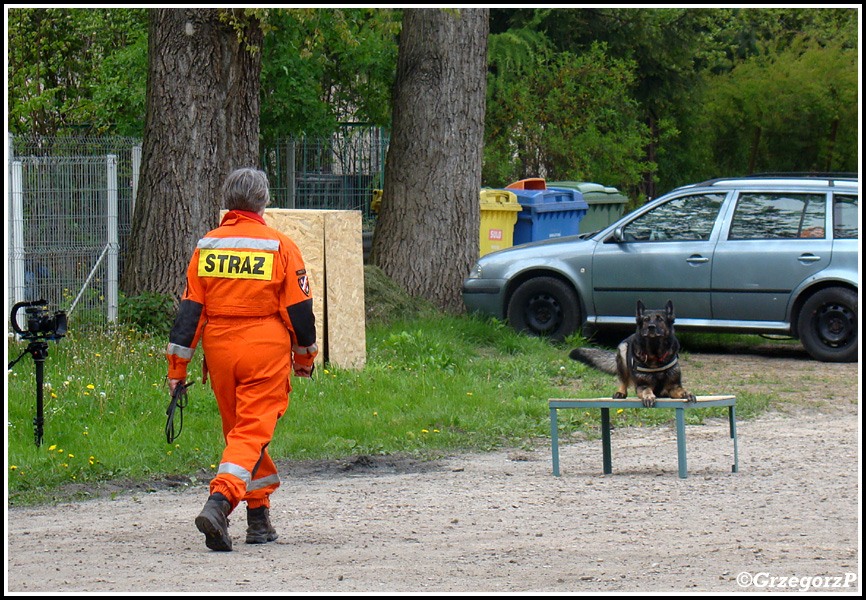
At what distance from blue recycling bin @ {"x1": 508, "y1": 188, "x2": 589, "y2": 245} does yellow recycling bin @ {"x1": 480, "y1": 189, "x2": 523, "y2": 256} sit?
0.16 meters

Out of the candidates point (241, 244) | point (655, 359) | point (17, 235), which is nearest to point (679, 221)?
point (655, 359)

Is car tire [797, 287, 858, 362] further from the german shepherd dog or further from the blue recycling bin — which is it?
the german shepherd dog

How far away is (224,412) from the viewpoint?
5.20m

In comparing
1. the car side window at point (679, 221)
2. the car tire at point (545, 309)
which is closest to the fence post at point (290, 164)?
the car tire at point (545, 309)

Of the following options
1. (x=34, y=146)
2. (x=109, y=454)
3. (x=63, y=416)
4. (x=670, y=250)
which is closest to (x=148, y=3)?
(x=34, y=146)

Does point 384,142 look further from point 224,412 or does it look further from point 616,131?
point 224,412

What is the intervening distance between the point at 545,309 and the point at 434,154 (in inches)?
89.5

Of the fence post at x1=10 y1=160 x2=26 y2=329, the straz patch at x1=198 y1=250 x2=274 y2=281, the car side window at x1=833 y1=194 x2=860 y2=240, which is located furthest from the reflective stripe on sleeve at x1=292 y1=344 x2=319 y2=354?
the car side window at x1=833 y1=194 x2=860 y2=240

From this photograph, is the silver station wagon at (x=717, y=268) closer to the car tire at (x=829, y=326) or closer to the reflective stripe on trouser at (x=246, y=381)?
the car tire at (x=829, y=326)

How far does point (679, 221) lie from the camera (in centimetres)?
1156

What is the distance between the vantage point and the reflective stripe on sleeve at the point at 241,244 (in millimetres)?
5031

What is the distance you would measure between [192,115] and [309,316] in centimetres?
579

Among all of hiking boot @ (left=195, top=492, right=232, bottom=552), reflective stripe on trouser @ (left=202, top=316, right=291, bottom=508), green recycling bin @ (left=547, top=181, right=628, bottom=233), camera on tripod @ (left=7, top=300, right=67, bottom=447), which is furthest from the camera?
green recycling bin @ (left=547, top=181, right=628, bottom=233)

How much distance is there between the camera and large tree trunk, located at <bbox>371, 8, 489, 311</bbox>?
494 inches
